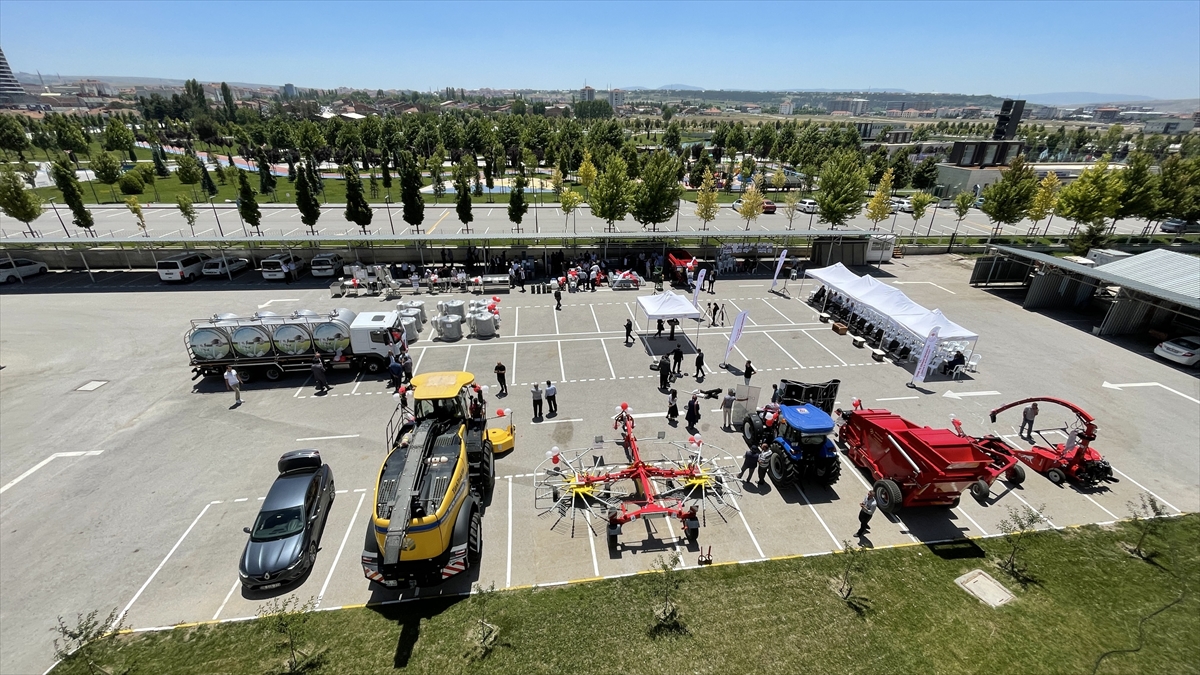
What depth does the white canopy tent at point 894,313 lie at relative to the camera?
18562 mm

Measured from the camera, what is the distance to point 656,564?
417 inches

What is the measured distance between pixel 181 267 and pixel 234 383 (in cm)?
1784

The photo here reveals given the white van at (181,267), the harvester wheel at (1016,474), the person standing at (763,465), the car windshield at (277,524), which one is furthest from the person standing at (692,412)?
the white van at (181,267)

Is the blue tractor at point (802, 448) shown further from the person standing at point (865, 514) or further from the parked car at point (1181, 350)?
the parked car at point (1181, 350)

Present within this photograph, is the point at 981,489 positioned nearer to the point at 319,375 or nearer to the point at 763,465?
the point at 763,465

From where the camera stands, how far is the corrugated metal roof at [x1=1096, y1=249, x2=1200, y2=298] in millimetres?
20500

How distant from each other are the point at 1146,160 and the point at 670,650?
1930 inches

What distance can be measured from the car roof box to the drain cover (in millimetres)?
15024

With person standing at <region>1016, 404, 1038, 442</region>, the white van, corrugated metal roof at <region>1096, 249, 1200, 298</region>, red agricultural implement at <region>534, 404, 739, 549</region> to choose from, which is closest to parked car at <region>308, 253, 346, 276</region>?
the white van

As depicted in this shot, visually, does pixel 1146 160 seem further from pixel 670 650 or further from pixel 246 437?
→ pixel 246 437

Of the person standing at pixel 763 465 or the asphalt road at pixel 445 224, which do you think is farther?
the asphalt road at pixel 445 224

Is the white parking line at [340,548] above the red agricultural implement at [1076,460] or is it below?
below

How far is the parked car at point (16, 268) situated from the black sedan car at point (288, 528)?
32288mm

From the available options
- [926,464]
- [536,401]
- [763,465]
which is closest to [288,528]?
[536,401]
